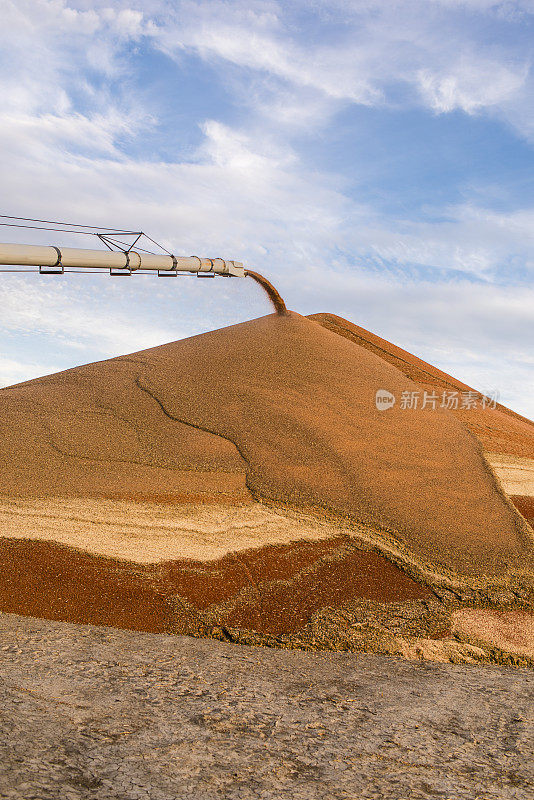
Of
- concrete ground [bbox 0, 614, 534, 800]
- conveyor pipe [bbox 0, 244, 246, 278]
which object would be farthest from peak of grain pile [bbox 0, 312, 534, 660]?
conveyor pipe [bbox 0, 244, 246, 278]

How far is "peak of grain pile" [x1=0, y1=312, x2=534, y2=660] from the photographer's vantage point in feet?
20.2

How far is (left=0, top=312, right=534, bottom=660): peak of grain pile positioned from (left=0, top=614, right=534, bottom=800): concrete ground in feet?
2.43

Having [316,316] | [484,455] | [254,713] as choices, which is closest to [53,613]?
[254,713]

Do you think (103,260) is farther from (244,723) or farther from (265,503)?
(244,723)

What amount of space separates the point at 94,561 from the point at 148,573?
67 centimetres

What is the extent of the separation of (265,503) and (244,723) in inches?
188

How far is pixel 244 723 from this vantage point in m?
3.65

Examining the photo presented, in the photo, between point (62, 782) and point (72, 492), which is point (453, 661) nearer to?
point (62, 782)

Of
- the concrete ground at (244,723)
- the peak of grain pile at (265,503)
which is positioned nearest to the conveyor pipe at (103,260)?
the peak of grain pile at (265,503)

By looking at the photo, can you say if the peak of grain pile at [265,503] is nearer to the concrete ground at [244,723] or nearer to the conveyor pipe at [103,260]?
the concrete ground at [244,723]

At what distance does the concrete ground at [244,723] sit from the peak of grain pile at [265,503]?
2.43 ft

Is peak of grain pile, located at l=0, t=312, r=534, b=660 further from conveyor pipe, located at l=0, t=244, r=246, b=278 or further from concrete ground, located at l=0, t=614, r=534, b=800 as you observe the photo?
conveyor pipe, located at l=0, t=244, r=246, b=278

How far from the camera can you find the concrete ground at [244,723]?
2928 mm

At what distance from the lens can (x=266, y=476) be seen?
9031 millimetres
